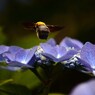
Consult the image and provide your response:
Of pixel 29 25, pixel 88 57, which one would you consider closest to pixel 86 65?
pixel 88 57

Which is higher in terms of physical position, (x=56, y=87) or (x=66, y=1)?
(x=66, y=1)

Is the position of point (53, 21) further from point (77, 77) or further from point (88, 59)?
point (88, 59)

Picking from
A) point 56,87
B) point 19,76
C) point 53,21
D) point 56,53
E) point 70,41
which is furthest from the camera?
point 53,21

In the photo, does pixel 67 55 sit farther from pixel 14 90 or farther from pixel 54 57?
pixel 14 90

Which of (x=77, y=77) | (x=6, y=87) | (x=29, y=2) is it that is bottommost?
(x=77, y=77)

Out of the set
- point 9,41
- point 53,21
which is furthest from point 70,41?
point 53,21

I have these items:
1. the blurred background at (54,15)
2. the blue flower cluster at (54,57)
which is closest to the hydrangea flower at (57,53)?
the blue flower cluster at (54,57)

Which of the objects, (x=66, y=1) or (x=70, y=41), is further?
(x=66, y=1)

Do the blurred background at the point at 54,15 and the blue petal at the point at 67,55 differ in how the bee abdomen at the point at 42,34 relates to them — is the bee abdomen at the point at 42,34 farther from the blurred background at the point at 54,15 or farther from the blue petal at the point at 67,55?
the blurred background at the point at 54,15
